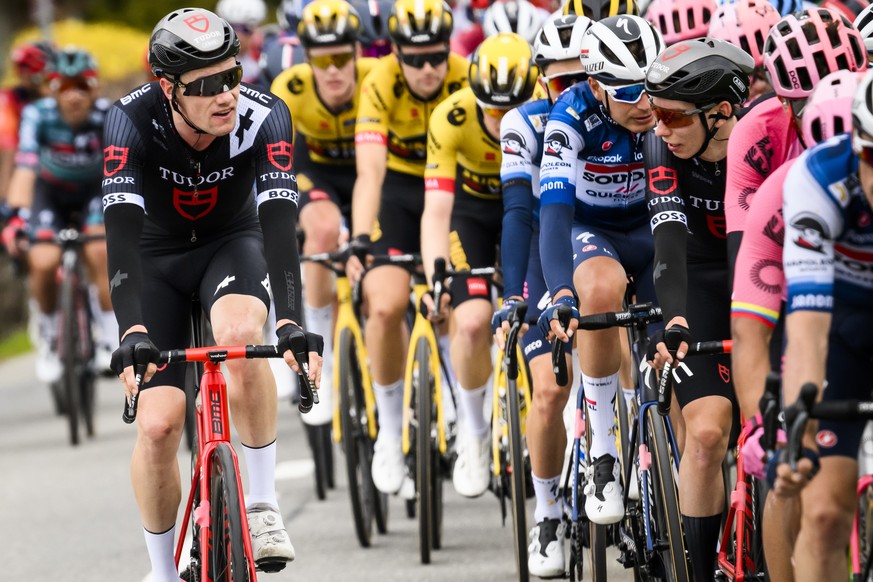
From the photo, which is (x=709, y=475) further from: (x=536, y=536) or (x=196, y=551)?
(x=196, y=551)

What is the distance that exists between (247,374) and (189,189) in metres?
0.78

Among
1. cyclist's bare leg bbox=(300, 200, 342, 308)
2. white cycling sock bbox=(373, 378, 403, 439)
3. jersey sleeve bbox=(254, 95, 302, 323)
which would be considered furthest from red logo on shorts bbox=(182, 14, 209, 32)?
cyclist's bare leg bbox=(300, 200, 342, 308)

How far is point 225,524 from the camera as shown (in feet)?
17.2

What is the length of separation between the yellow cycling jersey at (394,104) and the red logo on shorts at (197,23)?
3037mm

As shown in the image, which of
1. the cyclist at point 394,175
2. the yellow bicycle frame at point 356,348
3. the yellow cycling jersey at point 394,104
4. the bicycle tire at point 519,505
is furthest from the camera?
the yellow cycling jersey at point 394,104

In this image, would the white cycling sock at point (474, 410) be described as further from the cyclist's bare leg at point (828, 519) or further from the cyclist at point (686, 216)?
the cyclist's bare leg at point (828, 519)

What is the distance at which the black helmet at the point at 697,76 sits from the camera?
18.0ft

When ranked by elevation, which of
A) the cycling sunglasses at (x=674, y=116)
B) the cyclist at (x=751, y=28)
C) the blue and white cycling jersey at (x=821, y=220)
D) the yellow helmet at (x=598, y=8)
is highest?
the yellow helmet at (x=598, y=8)

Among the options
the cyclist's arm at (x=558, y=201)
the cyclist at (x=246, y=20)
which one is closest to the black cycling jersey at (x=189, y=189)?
the cyclist's arm at (x=558, y=201)

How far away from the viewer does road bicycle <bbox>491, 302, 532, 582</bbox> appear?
249 inches

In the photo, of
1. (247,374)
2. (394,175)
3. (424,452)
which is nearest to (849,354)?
(247,374)

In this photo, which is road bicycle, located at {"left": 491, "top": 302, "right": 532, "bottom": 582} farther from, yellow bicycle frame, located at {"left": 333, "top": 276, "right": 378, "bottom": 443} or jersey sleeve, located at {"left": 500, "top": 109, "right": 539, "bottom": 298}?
yellow bicycle frame, located at {"left": 333, "top": 276, "right": 378, "bottom": 443}

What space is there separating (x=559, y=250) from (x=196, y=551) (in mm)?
1771

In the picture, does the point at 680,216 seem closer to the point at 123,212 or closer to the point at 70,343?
the point at 123,212
